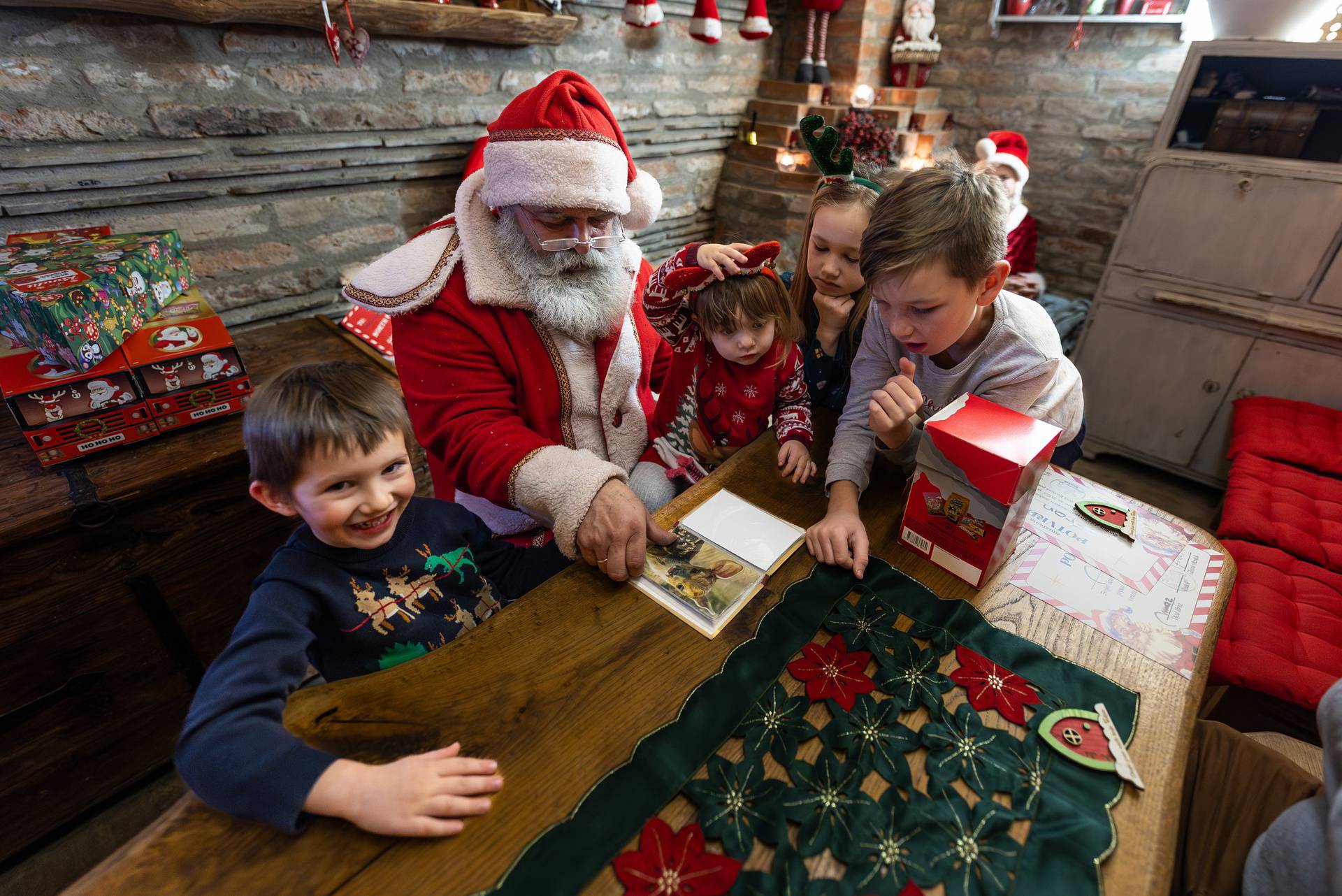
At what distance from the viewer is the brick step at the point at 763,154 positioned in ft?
12.2

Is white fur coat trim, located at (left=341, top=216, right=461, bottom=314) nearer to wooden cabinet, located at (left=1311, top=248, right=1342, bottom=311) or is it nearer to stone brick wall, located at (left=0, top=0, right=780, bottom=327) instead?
stone brick wall, located at (left=0, top=0, right=780, bottom=327)

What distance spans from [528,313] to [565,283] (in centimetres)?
12

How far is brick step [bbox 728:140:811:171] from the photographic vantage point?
12.2 feet

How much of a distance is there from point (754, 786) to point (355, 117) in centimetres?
250

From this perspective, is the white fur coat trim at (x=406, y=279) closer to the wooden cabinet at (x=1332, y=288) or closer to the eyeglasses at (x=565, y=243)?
the eyeglasses at (x=565, y=243)

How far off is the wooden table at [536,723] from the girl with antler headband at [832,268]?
0.61m

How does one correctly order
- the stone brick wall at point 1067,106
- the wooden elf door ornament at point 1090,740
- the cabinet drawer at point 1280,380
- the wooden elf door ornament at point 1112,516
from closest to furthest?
the wooden elf door ornament at point 1090,740 < the wooden elf door ornament at point 1112,516 < the cabinet drawer at point 1280,380 < the stone brick wall at point 1067,106

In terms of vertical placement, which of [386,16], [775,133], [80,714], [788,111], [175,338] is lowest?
[80,714]

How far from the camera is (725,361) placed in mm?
1566

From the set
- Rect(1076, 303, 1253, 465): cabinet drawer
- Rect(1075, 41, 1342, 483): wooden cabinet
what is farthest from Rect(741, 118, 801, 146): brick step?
Rect(1076, 303, 1253, 465): cabinet drawer

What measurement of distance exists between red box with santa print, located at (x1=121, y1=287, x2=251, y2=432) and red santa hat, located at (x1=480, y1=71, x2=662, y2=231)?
808mm

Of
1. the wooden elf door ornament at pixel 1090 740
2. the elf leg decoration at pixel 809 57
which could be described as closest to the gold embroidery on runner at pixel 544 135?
the wooden elf door ornament at pixel 1090 740

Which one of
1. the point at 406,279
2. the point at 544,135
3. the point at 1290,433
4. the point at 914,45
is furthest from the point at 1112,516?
the point at 914,45

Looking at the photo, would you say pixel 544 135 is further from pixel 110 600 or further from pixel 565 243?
pixel 110 600
